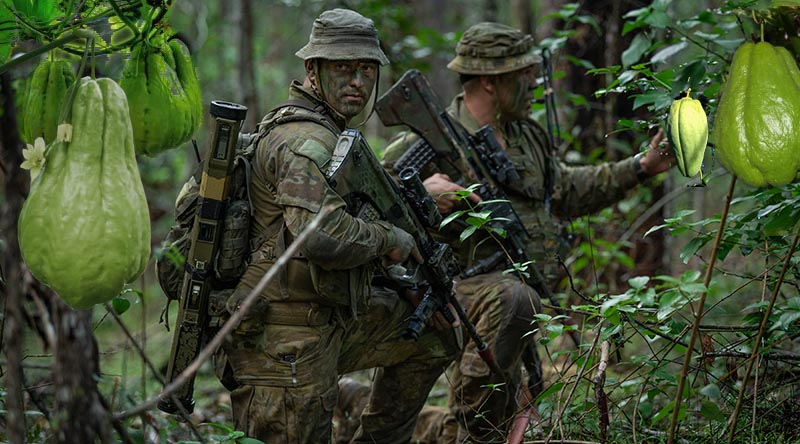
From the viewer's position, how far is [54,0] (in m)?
2.09

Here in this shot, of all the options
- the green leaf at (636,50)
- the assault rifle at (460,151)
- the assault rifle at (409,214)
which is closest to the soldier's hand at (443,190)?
the assault rifle at (460,151)

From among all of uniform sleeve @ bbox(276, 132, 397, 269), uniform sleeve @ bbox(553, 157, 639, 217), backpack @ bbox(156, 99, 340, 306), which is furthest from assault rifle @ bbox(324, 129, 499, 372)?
uniform sleeve @ bbox(553, 157, 639, 217)

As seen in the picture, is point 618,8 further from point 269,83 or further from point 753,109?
point 269,83

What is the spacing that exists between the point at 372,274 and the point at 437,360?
75 cm

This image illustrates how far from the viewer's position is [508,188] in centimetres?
485

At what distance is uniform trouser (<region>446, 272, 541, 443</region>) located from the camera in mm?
4453

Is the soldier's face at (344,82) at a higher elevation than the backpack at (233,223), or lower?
higher

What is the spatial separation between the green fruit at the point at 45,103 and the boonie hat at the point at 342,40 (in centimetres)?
173

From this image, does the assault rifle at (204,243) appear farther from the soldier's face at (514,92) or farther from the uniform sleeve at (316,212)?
the soldier's face at (514,92)

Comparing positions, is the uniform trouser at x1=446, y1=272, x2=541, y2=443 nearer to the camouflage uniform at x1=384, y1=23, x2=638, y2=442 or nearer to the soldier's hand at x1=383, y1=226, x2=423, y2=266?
the camouflage uniform at x1=384, y1=23, x2=638, y2=442

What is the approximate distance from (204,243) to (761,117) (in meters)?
2.21

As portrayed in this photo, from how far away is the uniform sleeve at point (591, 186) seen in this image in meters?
5.15

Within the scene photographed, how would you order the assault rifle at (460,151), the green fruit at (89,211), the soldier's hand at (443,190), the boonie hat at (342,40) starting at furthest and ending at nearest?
the assault rifle at (460,151) < the soldier's hand at (443,190) < the boonie hat at (342,40) < the green fruit at (89,211)

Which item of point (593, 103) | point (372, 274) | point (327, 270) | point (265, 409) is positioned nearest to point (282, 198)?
point (327, 270)
